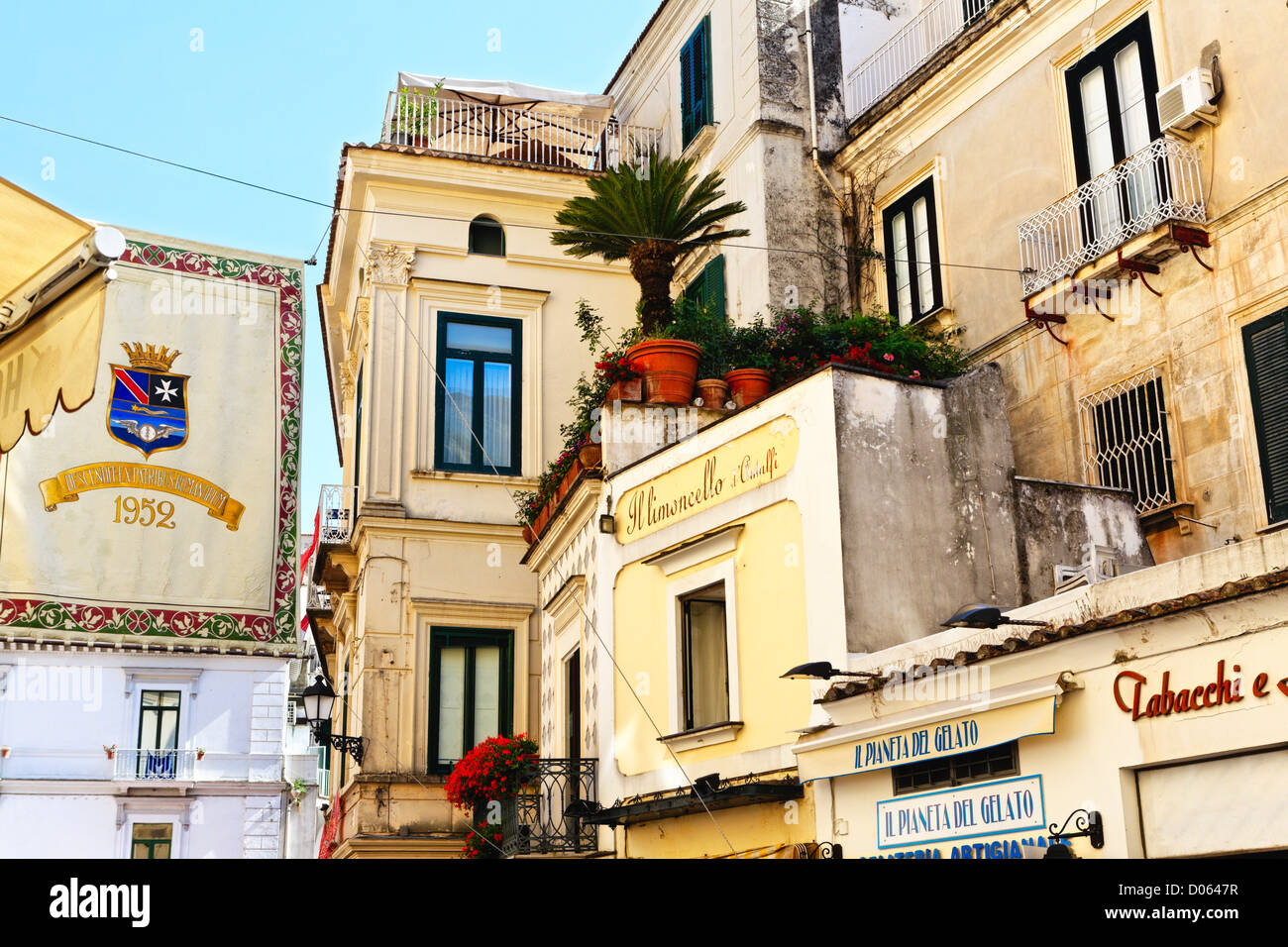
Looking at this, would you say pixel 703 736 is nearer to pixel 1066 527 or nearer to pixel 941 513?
pixel 941 513

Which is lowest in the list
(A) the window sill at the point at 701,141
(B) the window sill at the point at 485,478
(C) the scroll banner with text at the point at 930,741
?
(C) the scroll banner with text at the point at 930,741

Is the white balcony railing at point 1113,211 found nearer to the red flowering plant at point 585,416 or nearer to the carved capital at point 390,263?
the red flowering plant at point 585,416

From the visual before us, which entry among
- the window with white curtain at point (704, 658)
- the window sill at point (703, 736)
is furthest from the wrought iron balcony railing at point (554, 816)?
the window with white curtain at point (704, 658)

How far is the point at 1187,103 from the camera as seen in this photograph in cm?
1303

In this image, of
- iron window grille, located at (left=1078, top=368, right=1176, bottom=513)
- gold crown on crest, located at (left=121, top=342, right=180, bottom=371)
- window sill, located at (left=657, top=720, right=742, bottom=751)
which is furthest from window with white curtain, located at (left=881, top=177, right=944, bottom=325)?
gold crown on crest, located at (left=121, top=342, right=180, bottom=371)

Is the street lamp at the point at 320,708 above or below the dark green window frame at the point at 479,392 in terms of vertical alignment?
below

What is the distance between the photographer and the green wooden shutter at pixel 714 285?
19.4m

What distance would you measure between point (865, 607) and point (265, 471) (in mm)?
5546

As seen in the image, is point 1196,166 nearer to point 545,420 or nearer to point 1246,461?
point 1246,461

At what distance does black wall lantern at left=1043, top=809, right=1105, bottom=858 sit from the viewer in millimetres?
9391

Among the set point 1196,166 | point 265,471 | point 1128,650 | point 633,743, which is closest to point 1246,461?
point 1196,166

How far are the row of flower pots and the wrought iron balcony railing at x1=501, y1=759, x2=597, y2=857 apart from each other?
3.84 meters

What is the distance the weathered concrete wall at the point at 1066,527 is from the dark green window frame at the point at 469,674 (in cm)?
840
